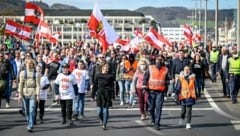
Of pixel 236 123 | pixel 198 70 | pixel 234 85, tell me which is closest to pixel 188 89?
pixel 236 123

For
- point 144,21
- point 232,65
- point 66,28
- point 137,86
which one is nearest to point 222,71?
point 232,65

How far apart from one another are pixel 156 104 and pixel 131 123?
45.6 inches

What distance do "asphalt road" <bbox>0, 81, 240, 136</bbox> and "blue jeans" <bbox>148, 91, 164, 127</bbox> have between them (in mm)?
245

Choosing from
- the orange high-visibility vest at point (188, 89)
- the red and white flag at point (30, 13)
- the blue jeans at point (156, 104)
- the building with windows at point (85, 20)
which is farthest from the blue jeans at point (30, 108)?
the building with windows at point (85, 20)

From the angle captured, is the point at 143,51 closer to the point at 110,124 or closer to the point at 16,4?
the point at 110,124

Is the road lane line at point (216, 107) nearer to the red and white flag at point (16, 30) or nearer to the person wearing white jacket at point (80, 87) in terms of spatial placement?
the person wearing white jacket at point (80, 87)

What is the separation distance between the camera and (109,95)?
1575 centimetres

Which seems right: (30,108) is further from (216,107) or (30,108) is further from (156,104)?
(216,107)

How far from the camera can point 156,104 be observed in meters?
16.0

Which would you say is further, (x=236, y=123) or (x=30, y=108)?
(x=236, y=123)

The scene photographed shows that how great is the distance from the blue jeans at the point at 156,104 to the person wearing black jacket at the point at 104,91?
3.45 feet

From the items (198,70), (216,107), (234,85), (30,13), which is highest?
(30,13)

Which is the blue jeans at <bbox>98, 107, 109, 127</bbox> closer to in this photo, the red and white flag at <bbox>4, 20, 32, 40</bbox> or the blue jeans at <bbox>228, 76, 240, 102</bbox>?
the blue jeans at <bbox>228, 76, 240, 102</bbox>

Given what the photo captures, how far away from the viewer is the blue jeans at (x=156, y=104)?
1578 centimetres
